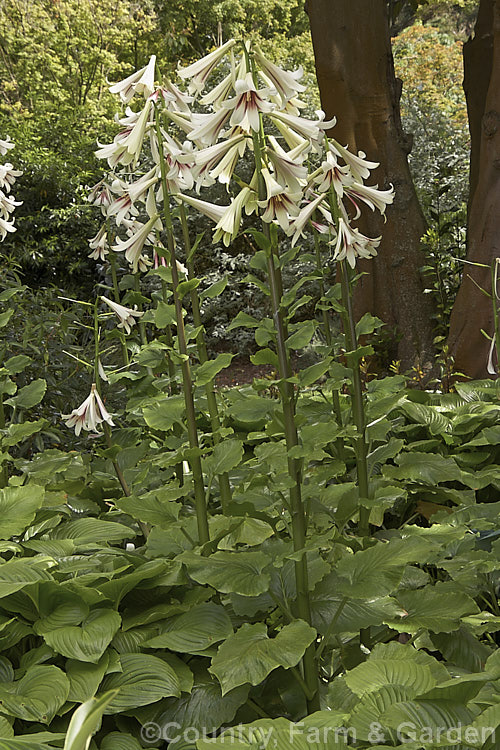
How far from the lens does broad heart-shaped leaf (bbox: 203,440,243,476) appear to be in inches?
81.1

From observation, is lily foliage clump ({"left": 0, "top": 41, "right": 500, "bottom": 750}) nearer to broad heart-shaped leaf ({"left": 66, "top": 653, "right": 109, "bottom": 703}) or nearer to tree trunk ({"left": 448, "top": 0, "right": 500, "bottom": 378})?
broad heart-shaped leaf ({"left": 66, "top": 653, "right": 109, "bottom": 703})

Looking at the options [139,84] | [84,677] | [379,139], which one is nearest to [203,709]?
[84,677]

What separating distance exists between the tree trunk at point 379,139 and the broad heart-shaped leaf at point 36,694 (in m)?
3.92

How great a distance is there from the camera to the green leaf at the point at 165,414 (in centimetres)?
215

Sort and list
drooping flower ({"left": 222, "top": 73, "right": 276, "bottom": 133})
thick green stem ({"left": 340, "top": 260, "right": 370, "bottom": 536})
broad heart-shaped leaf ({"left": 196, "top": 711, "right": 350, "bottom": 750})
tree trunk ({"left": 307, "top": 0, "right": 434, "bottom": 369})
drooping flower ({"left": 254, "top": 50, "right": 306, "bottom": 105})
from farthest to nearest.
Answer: tree trunk ({"left": 307, "top": 0, "right": 434, "bottom": 369}), thick green stem ({"left": 340, "top": 260, "right": 370, "bottom": 536}), drooping flower ({"left": 254, "top": 50, "right": 306, "bottom": 105}), drooping flower ({"left": 222, "top": 73, "right": 276, "bottom": 133}), broad heart-shaped leaf ({"left": 196, "top": 711, "right": 350, "bottom": 750})

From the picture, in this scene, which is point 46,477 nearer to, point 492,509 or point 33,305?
point 492,509

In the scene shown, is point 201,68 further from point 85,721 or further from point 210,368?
point 85,721

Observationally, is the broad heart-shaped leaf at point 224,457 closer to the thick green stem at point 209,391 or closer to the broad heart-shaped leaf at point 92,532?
the thick green stem at point 209,391

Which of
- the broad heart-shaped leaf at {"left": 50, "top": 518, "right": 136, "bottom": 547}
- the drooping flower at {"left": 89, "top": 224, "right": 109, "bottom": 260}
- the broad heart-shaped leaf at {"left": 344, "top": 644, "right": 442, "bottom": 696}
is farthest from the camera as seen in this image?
the drooping flower at {"left": 89, "top": 224, "right": 109, "bottom": 260}

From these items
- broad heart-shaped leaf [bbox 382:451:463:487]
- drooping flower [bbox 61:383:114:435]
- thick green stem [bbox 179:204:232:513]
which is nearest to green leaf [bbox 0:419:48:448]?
drooping flower [bbox 61:383:114:435]

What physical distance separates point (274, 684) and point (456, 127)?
9880mm

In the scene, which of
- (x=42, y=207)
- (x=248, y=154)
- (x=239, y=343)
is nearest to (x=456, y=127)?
(x=248, y=154)

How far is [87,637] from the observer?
6.05 ft

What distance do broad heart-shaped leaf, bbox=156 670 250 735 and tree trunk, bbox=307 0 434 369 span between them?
378 cm
